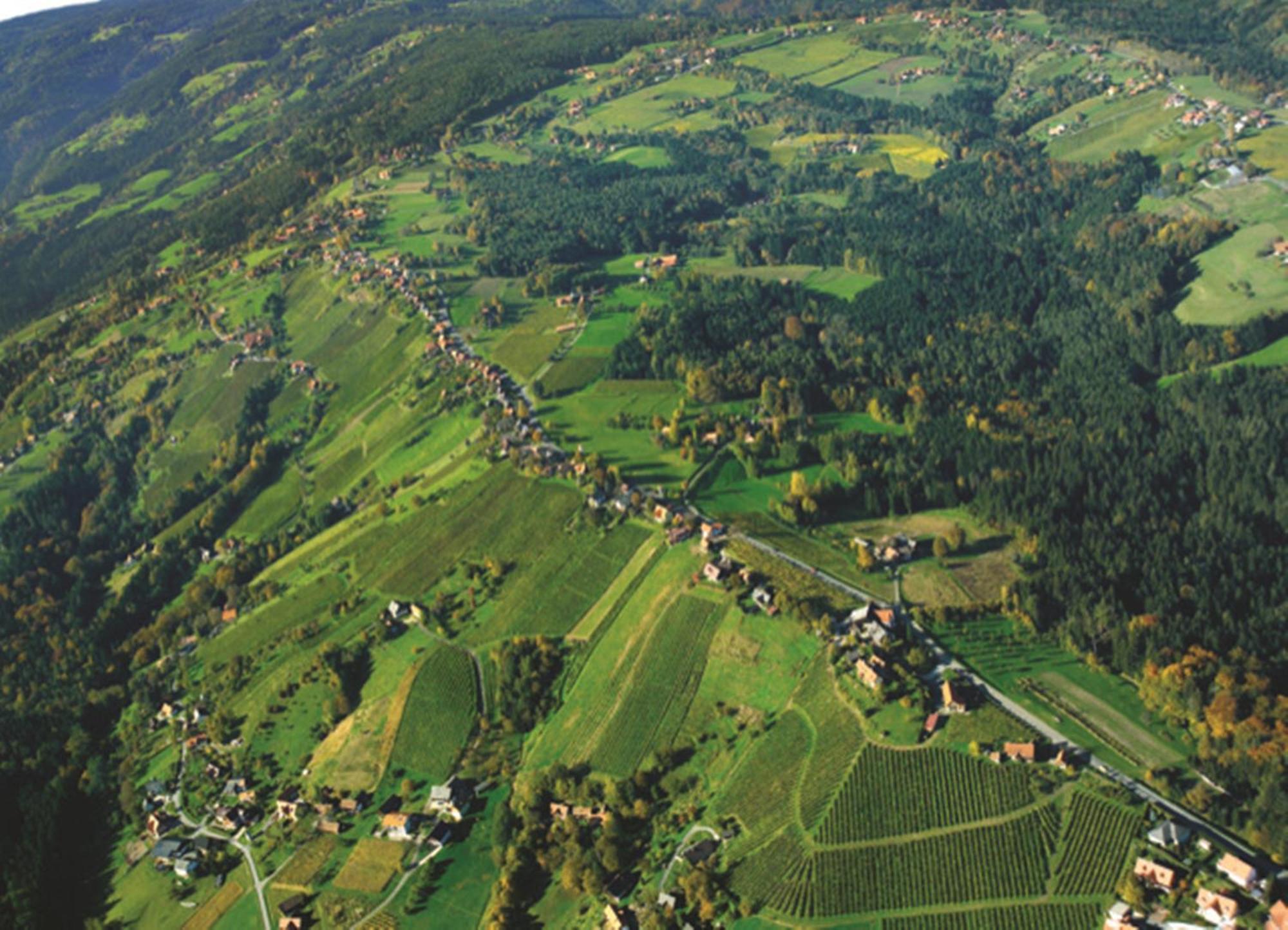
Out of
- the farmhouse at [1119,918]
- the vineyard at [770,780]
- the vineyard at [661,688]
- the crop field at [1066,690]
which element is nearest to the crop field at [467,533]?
the vineyard at [661,688]

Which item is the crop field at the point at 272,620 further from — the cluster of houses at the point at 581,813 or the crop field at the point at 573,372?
the cluster of houses at the point at 581,813

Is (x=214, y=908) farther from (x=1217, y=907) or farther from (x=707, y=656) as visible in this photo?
(x=1217, y=907)

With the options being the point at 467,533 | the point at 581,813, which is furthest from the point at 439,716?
the point at 467,533

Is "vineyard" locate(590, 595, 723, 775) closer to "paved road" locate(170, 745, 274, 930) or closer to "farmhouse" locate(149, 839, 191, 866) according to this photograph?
"paved road" locate(170, 745, 274, 930)

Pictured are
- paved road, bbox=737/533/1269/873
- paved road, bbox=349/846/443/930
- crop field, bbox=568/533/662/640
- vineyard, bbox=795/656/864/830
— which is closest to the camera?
paved road, bbox=737/533/1269/873

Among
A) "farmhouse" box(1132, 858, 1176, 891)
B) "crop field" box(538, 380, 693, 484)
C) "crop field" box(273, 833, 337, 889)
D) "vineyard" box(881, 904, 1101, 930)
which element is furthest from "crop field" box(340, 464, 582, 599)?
"farmhouse" box(1132, 858, 1176, 891)

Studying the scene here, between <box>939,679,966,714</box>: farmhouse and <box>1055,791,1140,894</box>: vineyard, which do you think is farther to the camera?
<box>939,679,966,714</box>: farmhouse

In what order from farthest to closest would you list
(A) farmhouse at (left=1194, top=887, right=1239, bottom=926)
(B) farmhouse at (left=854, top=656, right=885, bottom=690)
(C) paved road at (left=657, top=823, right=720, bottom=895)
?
(B) farmhouse at (left=854, top=656, right=885, bottom=690), (C) paved road at (left=657, top=823, right=720, bottom=895), (A) farmhouse at (left=1194, top=887, right=1239, bottom=926)
